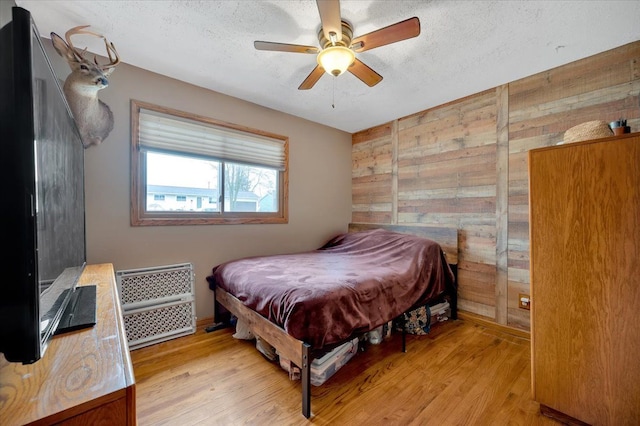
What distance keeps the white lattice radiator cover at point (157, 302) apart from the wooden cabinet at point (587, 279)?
8.66 feet

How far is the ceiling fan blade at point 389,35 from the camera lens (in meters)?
1.45

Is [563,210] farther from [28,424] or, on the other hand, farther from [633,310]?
[28,424]

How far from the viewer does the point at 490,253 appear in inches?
102

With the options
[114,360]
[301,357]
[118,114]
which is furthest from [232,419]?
[118,114]

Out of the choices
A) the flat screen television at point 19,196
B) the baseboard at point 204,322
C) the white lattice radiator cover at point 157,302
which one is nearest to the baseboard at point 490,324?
the baseboard at point 204,322

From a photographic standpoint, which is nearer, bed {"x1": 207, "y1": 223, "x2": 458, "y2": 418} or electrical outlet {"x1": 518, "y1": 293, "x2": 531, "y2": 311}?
bed {"x1": 207, "y1": 223, "x2": 458, "y2": 418}

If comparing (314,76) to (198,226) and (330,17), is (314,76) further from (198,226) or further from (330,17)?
(198,226)

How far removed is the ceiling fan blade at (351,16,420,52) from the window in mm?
1683

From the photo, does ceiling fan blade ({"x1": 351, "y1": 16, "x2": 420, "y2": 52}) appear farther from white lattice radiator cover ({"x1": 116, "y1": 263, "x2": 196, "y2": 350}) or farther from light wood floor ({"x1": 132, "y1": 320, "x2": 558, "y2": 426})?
white lattice radiator cover ({"x1": 116, "y1": 263, "x2": 196, "y2": 350})

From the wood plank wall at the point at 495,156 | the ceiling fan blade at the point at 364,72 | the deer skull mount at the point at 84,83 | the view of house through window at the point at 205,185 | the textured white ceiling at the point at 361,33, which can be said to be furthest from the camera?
the view of house through window at the point at 205,185

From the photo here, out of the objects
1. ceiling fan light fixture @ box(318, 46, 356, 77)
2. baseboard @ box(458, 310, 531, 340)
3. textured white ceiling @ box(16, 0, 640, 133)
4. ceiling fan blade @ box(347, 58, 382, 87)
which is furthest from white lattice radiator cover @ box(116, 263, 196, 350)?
baseboard @ box(458, 310, 531, 340)

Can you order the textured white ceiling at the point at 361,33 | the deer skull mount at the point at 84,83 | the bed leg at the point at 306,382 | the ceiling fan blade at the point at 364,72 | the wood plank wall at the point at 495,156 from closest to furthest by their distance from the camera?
the bed leg at the point at 306,382 → the textured white ceiling at the point at 361,33 → the deer skull mount at the point at 84,83 → the ceiling fan blade at the point at 364,72 → the wood plank wall at the point at 495,156

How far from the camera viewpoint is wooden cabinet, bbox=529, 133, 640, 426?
4.03ft

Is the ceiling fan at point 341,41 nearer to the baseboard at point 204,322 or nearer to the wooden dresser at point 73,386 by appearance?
the wooden dresser at point 73,386
